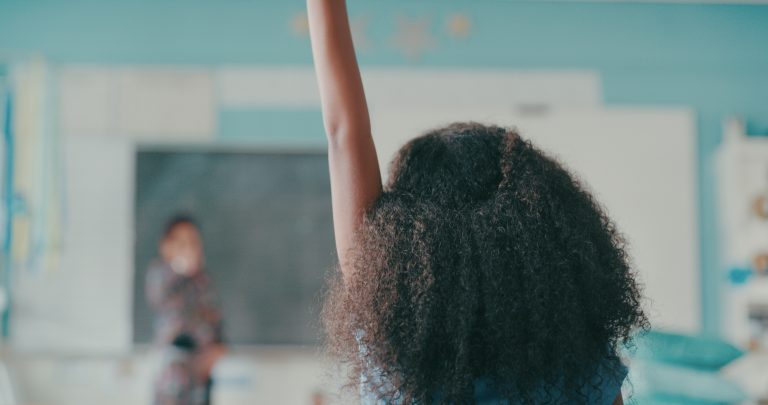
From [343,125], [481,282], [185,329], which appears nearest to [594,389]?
[481,282]

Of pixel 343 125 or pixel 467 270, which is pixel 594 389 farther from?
pixel 343 125

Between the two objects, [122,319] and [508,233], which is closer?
[508,233]

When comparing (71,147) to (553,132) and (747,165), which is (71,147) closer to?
(553,132)

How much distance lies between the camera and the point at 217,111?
402 centimetres

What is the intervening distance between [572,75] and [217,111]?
170 cm

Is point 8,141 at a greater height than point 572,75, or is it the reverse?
point 572,75

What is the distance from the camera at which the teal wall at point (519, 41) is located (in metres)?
4.07

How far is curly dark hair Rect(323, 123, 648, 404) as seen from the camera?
79 cm

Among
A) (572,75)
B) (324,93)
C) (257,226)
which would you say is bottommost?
(324,93)

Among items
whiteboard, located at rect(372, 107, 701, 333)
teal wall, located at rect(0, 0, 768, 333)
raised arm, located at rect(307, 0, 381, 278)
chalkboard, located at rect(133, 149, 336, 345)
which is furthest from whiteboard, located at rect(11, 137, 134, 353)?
raised arm, located at rect(307, 0, 381, 278)

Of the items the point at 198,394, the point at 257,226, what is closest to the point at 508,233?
the point at 198,394

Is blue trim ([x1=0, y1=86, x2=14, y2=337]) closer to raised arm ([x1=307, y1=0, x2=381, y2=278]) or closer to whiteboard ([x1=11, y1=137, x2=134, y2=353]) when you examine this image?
whiteboard ([x1=11, y1=137, x2=134, y2=353])

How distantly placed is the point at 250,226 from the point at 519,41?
156cm

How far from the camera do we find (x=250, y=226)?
13.1 ft
